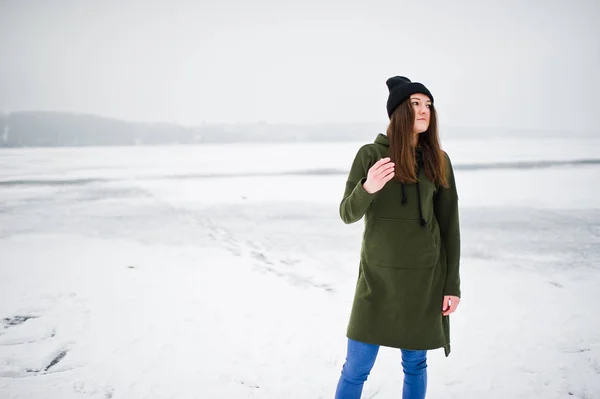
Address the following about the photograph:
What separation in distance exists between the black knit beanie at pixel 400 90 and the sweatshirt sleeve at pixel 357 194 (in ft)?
0.82

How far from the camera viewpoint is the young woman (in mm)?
2062

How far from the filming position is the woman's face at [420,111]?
208 cm

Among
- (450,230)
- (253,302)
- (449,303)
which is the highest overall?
(450,230)

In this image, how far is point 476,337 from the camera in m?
3.86

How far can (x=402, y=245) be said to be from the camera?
2064mm

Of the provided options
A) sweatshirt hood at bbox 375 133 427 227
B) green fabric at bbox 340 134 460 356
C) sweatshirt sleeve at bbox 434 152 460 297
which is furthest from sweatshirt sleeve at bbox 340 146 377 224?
sweatshirt sleeve at bbox 434 152 460 297

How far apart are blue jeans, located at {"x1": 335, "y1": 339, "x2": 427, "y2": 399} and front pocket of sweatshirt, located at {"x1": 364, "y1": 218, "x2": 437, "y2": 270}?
0.39 metres

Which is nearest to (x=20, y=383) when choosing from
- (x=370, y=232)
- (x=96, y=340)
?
(x=96, y=340)

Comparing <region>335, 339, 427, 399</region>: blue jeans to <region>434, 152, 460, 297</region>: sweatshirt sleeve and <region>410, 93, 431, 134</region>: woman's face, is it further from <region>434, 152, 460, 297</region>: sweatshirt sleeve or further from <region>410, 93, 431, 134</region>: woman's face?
<region>410, 93, 431, 134</region>: woman's face

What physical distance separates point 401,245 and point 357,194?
13.1 inches

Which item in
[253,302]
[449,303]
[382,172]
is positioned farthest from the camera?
[253,302]

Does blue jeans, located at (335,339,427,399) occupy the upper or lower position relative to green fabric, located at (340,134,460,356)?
lower

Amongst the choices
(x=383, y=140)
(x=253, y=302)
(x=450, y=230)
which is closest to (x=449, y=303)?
(x=450, y=230)

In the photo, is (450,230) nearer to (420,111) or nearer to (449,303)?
(449,303)
